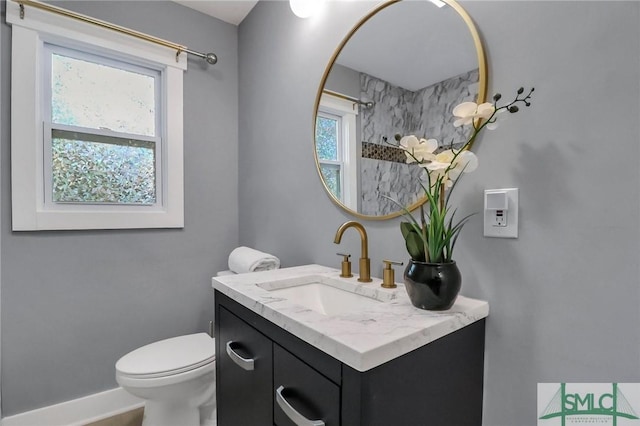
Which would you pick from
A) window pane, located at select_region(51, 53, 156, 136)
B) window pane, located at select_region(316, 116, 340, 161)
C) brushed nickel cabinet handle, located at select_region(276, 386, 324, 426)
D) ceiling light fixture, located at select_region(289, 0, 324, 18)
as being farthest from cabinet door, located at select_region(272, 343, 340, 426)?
window pane, located at select_region(51, 53, 156, 136)

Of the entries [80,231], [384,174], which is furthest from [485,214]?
[80,231]

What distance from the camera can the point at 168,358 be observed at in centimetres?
136

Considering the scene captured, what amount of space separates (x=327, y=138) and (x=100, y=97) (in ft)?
4.59

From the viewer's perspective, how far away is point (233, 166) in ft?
6.81

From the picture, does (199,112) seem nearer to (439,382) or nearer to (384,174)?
(384,174)

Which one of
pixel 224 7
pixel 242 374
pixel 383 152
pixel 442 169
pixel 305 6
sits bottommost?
pixel 242 374

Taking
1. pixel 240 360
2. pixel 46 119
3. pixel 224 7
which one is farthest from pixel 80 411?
pixel 224 7

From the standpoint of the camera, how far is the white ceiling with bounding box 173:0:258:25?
1.84 metres

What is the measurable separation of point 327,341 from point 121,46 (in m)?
1.97

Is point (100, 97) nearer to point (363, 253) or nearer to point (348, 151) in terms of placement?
point (348, 151)

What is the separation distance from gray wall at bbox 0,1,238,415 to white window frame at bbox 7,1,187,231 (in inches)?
1.8

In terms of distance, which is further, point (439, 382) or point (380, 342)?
point (439, 382)

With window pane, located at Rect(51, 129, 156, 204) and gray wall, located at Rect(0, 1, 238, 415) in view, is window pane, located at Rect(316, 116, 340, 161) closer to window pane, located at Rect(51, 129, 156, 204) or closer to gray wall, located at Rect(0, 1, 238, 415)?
gray wall, located at Rect(0, 1, 238, 415)

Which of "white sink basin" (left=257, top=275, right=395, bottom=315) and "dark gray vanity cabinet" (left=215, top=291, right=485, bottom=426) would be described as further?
"white sink basin" (left=257, top=275, right=395, bottom=315)
